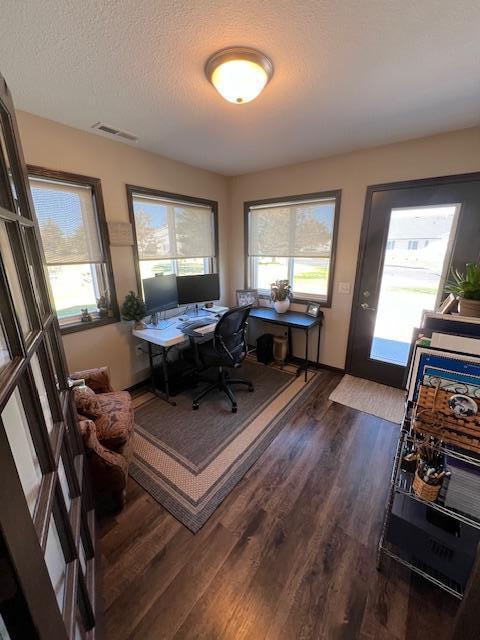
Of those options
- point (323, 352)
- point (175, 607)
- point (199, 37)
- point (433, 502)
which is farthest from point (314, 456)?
point (199, 37)

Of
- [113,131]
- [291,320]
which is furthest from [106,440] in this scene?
[113,131]

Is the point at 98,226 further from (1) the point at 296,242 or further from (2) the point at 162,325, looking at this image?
(1) the point at 296,242

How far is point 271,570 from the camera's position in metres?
1.31

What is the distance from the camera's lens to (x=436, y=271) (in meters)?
2.46

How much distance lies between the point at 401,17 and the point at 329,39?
294 mm

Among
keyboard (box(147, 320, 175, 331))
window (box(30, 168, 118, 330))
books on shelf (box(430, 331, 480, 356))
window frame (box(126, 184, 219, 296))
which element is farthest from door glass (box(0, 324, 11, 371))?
window frame (box(126, 184, 219, 296))

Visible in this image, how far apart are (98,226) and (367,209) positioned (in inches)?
104

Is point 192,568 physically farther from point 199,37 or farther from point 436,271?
point 436,271

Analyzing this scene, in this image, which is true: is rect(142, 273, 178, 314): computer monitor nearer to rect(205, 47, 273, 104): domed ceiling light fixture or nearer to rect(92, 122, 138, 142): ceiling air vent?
rect(92, 122, 138, 142): ceiling air vent

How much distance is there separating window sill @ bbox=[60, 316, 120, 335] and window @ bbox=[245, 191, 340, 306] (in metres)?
1.99

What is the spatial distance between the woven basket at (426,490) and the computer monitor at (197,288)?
2.57 meters

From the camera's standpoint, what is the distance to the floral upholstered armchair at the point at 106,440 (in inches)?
56.0

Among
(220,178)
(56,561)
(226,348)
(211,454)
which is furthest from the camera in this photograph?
(220,178)

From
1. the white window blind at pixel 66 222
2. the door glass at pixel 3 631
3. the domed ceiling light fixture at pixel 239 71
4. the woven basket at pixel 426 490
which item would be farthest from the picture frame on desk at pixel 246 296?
the door glass at pixel 3 631
